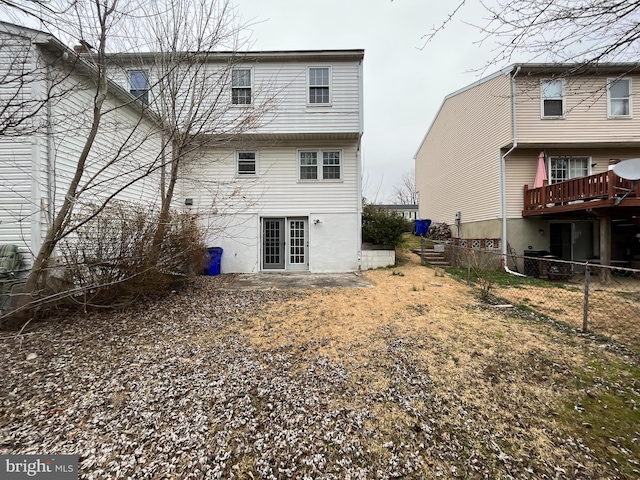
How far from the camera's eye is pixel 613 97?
1112 cm

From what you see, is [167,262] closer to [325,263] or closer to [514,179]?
[325,263]

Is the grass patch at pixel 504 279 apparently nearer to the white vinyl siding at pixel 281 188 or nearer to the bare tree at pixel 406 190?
the white vinyl siding at pixel 281 188

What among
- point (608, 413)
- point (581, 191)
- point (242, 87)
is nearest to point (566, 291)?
point (581, 191)

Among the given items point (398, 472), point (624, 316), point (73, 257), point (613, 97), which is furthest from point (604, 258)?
point (73, 257)

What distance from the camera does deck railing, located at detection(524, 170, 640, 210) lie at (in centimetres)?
866

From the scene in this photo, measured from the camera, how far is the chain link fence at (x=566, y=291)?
487cm

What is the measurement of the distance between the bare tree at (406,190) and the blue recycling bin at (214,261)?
40864 millimetres

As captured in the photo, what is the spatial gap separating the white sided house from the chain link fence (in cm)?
458

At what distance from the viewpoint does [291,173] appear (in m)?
10.5

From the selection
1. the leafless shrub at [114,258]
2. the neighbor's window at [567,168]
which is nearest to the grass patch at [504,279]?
the neighbor's window at [567,168]

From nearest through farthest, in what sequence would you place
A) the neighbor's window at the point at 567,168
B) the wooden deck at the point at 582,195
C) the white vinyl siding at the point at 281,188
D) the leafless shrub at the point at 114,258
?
the leafless shrub at the point at 114,258, the wooden deck at the point at 582,195, the white vinyl siding at the point at 281,188, the neighbor's window at the point at 567,168

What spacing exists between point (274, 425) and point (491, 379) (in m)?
2.58

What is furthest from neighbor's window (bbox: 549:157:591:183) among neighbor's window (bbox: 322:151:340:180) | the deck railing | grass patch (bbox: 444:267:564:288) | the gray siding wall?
neighbor's window (bbox: 322:151:340:180)

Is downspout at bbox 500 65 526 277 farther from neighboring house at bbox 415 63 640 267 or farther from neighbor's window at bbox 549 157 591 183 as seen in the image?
neighbor's window at bbox 549 157 591 183
